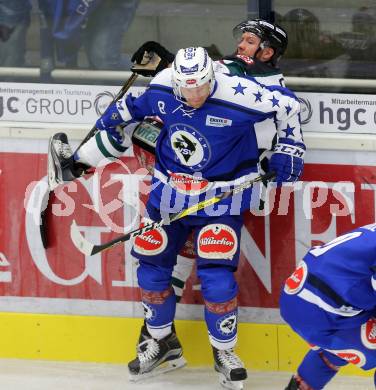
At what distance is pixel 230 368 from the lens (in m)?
5.02

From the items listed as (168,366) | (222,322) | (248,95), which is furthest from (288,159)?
(168,366)

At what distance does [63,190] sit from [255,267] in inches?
33.0

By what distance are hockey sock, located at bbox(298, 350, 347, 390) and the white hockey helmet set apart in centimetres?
103

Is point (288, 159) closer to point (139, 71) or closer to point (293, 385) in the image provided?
point (139, 71)

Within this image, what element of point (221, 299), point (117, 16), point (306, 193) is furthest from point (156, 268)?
point (117, 16)

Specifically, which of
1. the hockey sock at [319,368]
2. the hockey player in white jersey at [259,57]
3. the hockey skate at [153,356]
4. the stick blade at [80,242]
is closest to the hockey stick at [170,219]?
the stick blade at [80,242]

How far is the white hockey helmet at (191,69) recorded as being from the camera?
4.71 m

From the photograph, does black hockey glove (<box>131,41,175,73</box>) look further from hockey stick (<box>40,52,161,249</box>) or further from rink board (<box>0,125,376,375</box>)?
rink board (<box>0,125,376,375</box>)

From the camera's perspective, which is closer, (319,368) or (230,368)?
Answer: (319,368)

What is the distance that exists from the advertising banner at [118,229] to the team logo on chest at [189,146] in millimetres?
283

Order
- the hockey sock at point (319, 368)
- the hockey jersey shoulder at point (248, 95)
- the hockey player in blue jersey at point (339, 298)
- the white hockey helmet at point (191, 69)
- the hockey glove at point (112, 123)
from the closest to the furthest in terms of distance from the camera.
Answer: the hockey player in blue jersey at point (339, 298)
the hockey sock at point (319, 368)
the white hockey helmet at point (191, 69)
the hockey jersey shoulder at point (248, 95)
the hockey glove at point (112, 123)

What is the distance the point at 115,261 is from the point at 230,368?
26.8 inches

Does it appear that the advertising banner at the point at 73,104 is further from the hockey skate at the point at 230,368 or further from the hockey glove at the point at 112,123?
the hockey skate at the point at 230,368

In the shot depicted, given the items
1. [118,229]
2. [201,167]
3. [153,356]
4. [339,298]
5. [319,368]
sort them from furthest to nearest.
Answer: [118,229]
[153,356]
[201,167]
[319,368]
[339,298]
